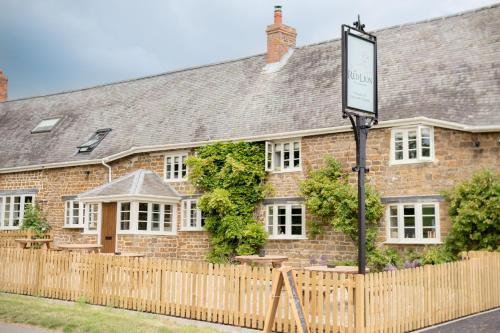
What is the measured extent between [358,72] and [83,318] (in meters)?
7.18

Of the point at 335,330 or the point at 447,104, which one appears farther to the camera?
the point at 447,104

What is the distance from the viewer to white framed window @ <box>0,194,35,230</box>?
98.5 feet

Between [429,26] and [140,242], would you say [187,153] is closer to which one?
[140,242]

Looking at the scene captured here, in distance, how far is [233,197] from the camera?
2289 centimetres

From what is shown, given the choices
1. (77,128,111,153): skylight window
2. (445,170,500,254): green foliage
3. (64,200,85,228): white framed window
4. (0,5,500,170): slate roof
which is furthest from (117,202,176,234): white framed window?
(445,170,500,254): green foliage

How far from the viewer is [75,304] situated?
14211 mm

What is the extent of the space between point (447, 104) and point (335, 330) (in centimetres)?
1153

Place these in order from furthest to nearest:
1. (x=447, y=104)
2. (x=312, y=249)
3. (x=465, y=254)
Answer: (x=312, y=249) < (x=447, y=104) < (x=465, y=254)

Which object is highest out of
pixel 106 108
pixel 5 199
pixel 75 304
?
pixel 106 108

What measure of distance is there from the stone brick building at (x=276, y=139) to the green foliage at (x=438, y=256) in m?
0.65

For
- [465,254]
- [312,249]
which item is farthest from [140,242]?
[465,254]

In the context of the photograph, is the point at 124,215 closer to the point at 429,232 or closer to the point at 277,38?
the point at 277,38

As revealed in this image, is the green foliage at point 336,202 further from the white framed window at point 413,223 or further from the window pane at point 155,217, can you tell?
the window pane at point 155,217

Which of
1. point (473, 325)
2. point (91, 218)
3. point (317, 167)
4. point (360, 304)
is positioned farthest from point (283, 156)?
point (360, 304)
